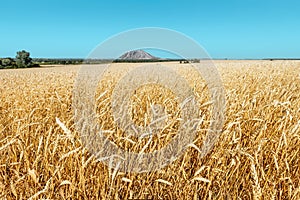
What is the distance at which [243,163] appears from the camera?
193 centimetres

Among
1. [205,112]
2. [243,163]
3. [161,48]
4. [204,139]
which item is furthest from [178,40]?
[243,163]

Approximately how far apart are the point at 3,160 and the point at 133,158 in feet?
3.03

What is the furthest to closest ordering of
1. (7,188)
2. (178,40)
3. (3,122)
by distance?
(178,40) < (3,122) < (7,188)

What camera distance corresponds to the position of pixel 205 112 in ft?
9.02

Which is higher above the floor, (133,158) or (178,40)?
(178,40)

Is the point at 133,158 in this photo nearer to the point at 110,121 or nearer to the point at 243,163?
the point at 243,163

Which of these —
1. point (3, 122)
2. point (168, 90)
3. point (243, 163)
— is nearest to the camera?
point (243, 163)

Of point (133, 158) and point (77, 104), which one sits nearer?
point (133, 158)

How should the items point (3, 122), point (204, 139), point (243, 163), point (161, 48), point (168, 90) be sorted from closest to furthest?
point (243, 163), point (204, 139), point (3, 122), point (161, 48), point (168, 90)

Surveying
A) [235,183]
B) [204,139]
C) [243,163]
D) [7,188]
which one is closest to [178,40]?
[204,139]

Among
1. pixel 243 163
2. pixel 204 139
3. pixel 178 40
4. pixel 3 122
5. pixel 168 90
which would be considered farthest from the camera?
pixel 168 90

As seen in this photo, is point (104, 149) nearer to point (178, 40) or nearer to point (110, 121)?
point (110, 121)

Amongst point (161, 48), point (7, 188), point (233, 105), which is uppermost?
point (161, 48)

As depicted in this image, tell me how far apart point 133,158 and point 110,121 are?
90 cm
